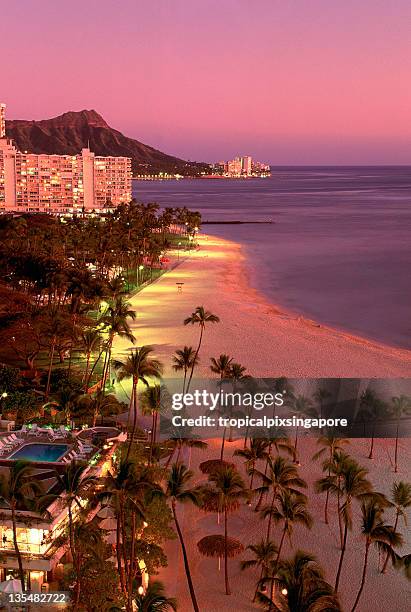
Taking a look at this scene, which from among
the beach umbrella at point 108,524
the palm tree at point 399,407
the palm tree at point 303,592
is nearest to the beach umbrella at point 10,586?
the beach umbrella at point 108,524

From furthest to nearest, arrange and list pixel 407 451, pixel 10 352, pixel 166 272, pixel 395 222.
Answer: pixel 395 222 < pixel 166 272 < pixel 10 352 < pixel 407 451

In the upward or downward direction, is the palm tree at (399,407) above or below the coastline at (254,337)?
above

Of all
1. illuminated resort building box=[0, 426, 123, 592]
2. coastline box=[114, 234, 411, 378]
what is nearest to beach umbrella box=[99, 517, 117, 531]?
illuminated resort building box=[0, 426, 123, 592]

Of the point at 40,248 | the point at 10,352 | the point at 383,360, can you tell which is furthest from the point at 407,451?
the point at 40,248

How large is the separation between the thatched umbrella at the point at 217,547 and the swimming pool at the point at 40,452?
6.24 metres

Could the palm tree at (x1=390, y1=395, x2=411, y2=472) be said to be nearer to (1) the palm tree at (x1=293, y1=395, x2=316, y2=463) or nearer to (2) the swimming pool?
(1) the palm tree at (x1=293, y1=395, x2=316, y2=463)

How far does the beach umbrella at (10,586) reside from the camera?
19094 millimetres

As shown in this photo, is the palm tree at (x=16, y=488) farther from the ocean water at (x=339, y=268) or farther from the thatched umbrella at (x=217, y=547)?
the ocean water at (x=339, y=268)

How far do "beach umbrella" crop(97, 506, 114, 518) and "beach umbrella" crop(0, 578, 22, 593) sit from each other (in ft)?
14.0

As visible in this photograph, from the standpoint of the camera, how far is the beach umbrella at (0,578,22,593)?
19094 millimetres

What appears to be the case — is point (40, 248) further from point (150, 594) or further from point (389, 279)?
point (150, 594)

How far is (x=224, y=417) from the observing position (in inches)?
1412

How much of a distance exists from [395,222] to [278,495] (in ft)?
508

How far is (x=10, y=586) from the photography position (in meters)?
19.3
